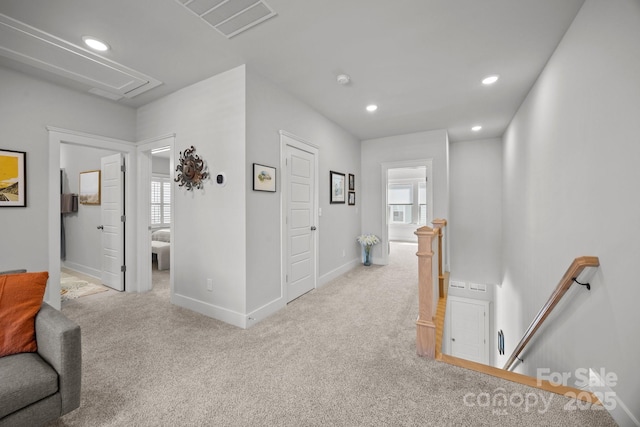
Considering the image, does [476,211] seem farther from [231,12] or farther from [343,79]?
[231,12]

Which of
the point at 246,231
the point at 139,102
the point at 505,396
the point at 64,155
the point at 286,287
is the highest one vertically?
the point at 139,102

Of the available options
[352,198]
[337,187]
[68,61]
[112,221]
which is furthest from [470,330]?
[68,61]

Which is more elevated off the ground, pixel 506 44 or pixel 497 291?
pixel 506 44

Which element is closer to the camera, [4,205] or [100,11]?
[100,11]

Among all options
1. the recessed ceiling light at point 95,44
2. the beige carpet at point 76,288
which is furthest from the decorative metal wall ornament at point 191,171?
the beige carpet at point 76,288

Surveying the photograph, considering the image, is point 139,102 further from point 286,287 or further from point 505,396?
point 505,396

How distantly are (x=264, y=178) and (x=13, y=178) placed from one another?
2582 mm

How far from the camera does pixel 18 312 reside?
1553mm

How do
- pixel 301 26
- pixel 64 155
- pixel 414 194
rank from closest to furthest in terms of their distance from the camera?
pixel 301 26 < pixel 64 155 < pixel 414 194

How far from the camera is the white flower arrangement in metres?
5.28

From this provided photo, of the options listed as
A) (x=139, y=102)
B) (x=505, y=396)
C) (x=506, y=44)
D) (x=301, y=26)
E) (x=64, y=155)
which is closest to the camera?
(x=505, y=396)

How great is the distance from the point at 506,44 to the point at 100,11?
3378mm

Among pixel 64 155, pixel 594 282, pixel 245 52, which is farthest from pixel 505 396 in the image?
pixel 64 155

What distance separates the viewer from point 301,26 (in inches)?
85.0
